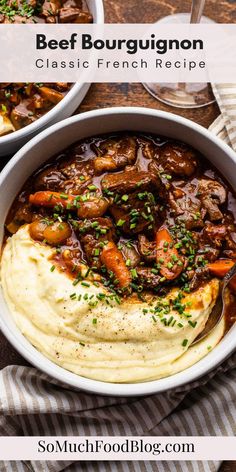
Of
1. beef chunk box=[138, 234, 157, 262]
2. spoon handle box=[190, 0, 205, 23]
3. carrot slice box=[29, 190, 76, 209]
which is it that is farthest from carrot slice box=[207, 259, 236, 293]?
spoon handle box=[190, 0, 205, 23]

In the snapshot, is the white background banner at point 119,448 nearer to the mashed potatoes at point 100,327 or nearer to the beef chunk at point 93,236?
the mashed potatoes at point 100,327

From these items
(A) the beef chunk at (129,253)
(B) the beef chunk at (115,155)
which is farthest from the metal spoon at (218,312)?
(B) the beef chunk at (115,155)

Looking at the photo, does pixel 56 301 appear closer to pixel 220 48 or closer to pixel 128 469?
pixel 128 469

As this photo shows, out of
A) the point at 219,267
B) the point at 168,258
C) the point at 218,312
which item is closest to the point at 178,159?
the point at 168,258

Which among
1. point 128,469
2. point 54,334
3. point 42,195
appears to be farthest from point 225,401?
point 42,195

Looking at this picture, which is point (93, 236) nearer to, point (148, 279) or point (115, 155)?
point (148, 279)
